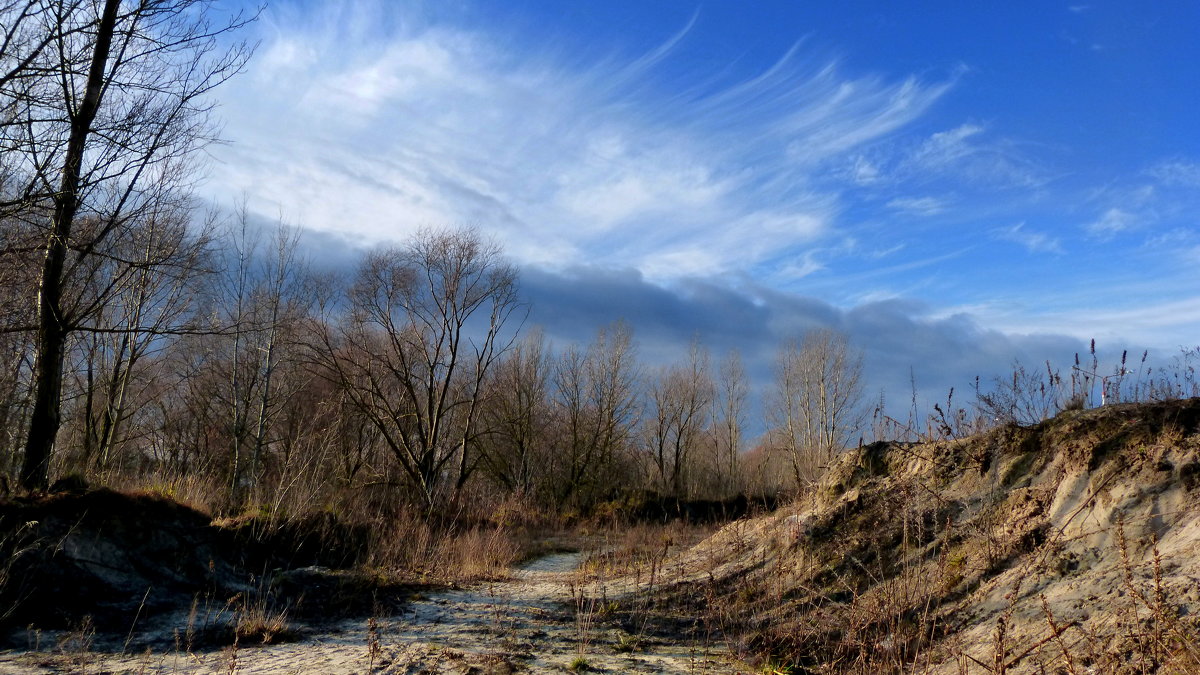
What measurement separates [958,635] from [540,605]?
4.71m

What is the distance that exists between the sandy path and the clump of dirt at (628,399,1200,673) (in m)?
0.83

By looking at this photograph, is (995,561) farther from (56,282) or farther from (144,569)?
(56,282)

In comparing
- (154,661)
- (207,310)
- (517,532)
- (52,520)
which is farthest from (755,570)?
(207,310)

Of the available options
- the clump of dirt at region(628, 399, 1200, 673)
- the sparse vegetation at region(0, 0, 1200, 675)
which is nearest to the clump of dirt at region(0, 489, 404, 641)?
the sparse vegetation at region(0, 0, 1200, 675)

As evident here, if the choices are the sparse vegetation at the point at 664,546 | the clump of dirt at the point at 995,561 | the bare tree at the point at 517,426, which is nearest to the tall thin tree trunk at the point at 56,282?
the sparse vegetation at the point at 664,546

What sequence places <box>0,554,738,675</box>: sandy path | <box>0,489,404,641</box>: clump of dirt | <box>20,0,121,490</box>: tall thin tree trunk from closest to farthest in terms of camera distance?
<box>0,554,738,675</box>: sandy path → <box>0,489,404,641</box>: clump of dirt → <box>20,0,121,490</box>: tall thin tree trunk

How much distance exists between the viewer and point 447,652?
17.9 feet

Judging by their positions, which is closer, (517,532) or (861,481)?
(861,481)

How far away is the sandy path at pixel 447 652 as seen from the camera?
17.4ft

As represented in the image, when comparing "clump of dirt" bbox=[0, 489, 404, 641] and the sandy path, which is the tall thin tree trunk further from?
the sandy path

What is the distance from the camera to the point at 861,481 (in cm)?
916

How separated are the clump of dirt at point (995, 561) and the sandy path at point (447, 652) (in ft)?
2.73

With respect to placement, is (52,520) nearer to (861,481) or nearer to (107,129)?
(107,129)

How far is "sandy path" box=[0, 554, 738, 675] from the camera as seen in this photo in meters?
5.32
